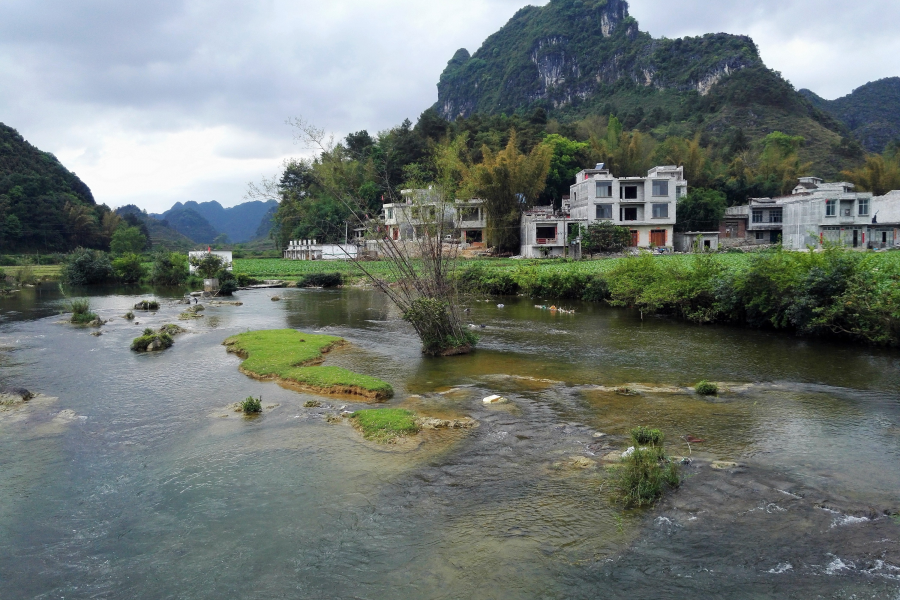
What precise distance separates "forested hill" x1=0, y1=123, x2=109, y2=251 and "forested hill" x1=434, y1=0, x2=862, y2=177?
64.5 metres

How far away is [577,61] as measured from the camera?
522 ft

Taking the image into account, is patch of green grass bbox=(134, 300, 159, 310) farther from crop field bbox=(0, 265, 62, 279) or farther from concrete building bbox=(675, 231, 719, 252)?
concrete building bbox=(675, 231, 719, 252)

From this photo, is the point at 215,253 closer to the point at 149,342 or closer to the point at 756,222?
the point at 149,342

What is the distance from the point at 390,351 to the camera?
23.2 metres

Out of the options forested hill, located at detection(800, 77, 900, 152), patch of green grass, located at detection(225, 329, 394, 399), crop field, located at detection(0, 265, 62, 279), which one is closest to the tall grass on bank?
patch of green grass, located at detection(225, 329, 394, 399)

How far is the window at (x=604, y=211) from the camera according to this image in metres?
64.2

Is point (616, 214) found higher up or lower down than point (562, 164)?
lower down

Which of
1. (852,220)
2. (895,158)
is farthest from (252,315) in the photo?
(895,158)

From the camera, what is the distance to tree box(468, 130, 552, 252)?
63.2 metres

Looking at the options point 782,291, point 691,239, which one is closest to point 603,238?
point 691,239

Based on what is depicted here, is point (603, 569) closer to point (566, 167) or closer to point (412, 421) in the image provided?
point (412, 421)

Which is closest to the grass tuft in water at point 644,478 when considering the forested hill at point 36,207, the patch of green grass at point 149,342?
the patch of green grass at point 149,342

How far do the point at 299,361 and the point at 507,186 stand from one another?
4802cm

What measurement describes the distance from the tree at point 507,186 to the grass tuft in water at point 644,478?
53.6 meters
